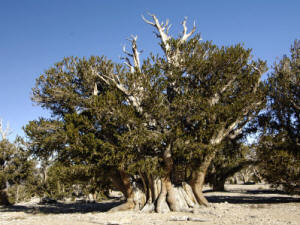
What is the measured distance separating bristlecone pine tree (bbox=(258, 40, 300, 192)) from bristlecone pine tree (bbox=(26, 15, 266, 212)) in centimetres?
129

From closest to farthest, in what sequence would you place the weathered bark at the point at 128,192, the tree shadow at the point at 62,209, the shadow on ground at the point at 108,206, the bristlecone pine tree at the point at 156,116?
the bristlecone pine tree at the point at 156,116 → the weathered bark at the point at 128,192 → the shadow on ground at the point at 108,206 → the tree shadow at the point at 62,209

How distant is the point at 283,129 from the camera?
18422mm

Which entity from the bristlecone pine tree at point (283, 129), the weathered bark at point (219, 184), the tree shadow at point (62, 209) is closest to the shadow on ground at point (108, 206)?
the tree shadow at point (62, 209)

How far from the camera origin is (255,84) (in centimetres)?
1752

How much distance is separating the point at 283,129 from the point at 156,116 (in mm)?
8911

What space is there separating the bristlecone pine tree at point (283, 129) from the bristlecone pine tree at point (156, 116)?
129 cm

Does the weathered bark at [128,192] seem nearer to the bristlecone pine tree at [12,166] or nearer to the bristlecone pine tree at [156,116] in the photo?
the bristlecone pine tree at [156,116]

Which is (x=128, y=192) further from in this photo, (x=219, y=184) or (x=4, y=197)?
(x=4, y=197)

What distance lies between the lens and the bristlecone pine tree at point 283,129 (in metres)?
16.5

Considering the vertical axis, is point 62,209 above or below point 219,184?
below

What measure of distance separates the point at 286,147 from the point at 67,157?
13.9 m

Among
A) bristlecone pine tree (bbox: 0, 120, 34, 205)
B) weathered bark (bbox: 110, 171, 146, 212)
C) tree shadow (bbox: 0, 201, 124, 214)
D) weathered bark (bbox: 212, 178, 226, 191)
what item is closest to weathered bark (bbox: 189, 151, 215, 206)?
weathered bark (bbox: 110, 171, 146, 212)

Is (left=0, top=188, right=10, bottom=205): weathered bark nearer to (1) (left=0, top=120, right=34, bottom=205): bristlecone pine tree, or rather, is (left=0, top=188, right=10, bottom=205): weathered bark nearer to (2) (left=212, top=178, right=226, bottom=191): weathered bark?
(1) (left=0, top=120, right=34, bottom=205): bristlecone pine tree

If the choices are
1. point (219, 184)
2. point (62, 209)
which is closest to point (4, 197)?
point (62, 209)
